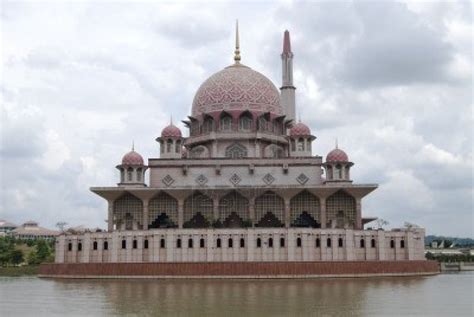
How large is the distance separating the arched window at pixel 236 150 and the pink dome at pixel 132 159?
7586 mm

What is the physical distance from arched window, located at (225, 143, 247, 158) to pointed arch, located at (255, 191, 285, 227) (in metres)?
5.15

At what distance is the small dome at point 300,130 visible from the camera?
55.1 metres

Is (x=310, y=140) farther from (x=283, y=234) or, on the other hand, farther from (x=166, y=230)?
(x=166, y=230)

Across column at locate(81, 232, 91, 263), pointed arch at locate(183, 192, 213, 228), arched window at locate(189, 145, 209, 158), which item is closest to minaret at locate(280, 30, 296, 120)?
arched window at locate(189, 145, 209, 158)

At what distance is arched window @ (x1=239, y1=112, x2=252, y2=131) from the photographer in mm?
57250

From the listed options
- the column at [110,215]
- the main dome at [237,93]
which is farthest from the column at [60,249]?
the main dome at [237,93]

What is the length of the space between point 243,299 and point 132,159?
1033 inches

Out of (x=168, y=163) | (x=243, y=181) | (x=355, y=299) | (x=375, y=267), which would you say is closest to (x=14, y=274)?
(x=168, y=163)

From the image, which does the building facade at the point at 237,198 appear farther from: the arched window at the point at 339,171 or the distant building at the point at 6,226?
the distant building at the point at 6,226

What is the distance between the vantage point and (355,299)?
28141mm

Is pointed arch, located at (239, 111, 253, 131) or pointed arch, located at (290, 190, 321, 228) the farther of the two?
pointed arch, located at (239, 111, 253, 131)

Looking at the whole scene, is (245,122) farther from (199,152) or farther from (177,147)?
(177,147)

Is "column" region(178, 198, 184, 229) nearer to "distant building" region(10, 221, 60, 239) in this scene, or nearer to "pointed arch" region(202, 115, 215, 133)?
"pointed arch" region(202, 115, 215, 133)

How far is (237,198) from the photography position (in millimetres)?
52438
